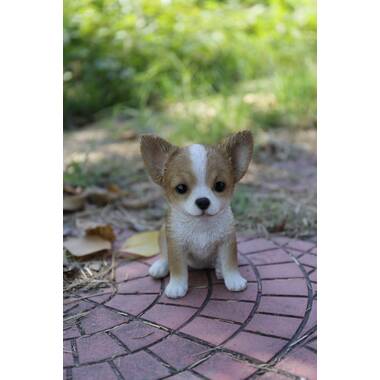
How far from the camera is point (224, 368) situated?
154 centimetres

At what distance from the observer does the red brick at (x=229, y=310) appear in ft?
5.93

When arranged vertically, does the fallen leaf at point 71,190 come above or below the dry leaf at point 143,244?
above

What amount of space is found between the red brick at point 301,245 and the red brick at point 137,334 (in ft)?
3.01

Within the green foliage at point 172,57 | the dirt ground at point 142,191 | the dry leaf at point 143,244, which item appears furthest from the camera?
the green foliage at point 172,57

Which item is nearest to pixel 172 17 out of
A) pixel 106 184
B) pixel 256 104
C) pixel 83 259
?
pixel 256 104

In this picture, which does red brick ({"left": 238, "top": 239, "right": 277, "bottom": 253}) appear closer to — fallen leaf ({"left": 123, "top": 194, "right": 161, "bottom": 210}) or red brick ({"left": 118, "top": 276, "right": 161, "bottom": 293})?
red brick ({"left": 118, "top": 276, "right": 161, "bottom": 293})

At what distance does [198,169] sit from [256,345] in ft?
2.05

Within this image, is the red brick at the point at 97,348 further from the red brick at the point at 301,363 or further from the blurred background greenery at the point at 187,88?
the blurred background greenery at the point at 187,88

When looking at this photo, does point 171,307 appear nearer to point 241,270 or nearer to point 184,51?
point 241,270

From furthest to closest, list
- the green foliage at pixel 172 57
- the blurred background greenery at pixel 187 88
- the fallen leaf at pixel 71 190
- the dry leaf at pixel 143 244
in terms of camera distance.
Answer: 1. the green foliage at pixel 172 57
2. the blurred background greenery at pixel 187 88
3. the fallen leaf at pixel 71 190
4. the dry leaf at pixel 143 244

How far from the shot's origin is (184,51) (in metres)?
5.35

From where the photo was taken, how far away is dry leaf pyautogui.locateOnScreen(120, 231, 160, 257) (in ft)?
8.04

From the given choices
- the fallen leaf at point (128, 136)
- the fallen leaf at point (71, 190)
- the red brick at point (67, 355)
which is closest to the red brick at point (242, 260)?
the red brick at point (67, 355)
